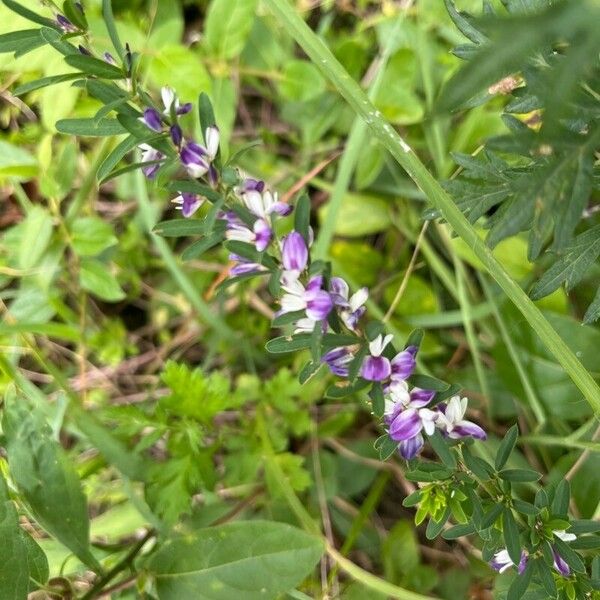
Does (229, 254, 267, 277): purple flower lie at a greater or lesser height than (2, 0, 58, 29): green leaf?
lesser

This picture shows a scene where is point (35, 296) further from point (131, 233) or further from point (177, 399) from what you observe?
point (177, 399)

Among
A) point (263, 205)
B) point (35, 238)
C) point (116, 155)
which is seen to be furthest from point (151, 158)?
point (35, 238)

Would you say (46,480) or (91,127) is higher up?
(91,127)

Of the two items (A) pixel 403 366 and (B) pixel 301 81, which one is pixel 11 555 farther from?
(B) pixel 301 81

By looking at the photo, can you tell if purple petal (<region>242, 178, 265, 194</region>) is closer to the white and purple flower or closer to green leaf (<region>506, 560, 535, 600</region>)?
the white and purple flower

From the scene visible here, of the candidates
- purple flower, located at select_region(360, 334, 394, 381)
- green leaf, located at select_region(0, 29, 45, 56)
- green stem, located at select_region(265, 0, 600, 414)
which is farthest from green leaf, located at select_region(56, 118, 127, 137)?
purple flower, located at select_region(360, 334, 394, 381)

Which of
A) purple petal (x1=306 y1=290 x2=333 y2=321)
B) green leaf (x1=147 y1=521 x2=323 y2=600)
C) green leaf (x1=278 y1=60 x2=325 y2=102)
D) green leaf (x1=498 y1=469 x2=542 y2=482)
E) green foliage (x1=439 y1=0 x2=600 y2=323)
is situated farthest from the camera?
green leaf (x1=278 y1=60 x2=325 y2=102)

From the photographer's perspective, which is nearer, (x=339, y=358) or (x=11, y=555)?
(x=339, y=358)

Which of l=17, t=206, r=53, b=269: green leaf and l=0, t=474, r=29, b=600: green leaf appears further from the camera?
l=17, t=206, r=53, b=269: green leaf
